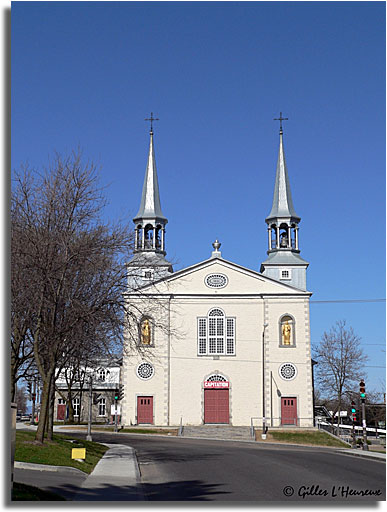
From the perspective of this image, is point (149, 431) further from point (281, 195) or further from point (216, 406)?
point (281, 195)

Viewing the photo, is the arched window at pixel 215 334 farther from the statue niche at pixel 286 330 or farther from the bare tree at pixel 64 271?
the bare tree at pixel 64 271

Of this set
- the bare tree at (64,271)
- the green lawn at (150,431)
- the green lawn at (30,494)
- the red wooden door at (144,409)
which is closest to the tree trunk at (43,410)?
the bare tree at (64,271)

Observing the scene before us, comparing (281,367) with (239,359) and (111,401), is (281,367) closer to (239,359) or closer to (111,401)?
(239,359)

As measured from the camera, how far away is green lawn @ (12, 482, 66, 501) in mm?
10211

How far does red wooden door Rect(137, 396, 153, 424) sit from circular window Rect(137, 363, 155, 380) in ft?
5.05

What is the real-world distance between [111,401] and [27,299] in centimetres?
5140

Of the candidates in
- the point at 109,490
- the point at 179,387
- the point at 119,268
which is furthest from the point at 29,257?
the point at 179,387

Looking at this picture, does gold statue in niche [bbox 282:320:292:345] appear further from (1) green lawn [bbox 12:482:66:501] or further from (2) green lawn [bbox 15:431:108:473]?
(1) green lawn [bbox 12:482:66:501]

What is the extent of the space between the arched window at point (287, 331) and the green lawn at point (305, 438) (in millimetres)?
6956

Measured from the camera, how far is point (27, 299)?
65.5 ft

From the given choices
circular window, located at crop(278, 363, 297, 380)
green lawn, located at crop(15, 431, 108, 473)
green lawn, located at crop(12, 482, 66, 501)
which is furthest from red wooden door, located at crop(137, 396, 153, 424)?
green lawn, located at crop(12, 482, 66, 501)

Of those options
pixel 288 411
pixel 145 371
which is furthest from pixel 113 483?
pixel 288 411

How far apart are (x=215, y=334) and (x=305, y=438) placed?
35.1 ft

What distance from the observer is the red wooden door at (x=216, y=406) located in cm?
5000
